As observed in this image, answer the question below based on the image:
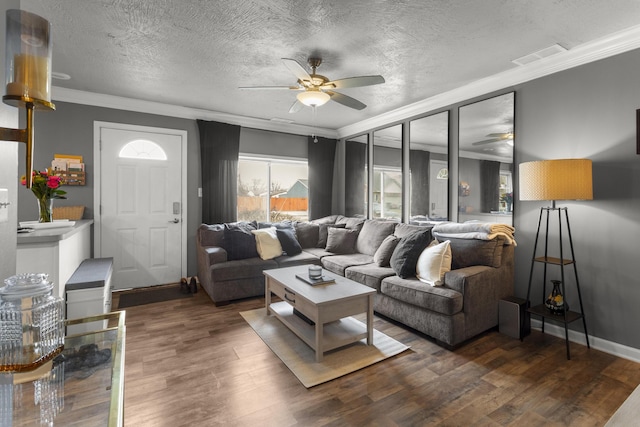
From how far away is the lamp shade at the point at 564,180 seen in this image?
7.95 ft

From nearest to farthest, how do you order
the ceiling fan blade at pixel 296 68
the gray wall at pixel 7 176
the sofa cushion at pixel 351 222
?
the gray wall at pixel 7 176 < the ceiling fan blade at pixel 296 68 < the sofa cushion at pixel 351 222

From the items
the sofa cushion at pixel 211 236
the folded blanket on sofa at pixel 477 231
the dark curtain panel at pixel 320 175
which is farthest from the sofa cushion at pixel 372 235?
the sofa cushion at pixel 211 236

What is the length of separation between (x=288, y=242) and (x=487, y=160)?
267 cm

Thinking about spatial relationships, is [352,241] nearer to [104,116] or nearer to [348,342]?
[348,342]

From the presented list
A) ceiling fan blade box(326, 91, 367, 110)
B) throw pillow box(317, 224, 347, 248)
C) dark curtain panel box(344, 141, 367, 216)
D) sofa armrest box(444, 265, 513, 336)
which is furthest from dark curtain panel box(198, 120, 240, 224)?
sofa armrest box(444, 265, 513, 336)

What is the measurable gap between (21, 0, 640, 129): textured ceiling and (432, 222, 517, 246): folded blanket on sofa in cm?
158

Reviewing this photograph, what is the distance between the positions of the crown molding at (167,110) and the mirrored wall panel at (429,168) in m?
2.07

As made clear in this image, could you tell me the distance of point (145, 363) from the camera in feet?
7.73

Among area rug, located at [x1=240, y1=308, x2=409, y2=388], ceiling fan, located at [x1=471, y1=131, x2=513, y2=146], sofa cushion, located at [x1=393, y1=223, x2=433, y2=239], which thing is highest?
ceiling fan, located at [x1=471, y1=131, x2=513, y2=146]

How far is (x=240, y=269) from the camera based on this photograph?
12.3ft

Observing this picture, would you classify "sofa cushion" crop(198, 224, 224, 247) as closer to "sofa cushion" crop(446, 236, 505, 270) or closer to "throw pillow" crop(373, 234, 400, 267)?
"throw pillow" crop(373, 234, 400, 267)

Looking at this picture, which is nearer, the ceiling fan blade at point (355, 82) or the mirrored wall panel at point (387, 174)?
the ceiling fan blade at point (355, 82)

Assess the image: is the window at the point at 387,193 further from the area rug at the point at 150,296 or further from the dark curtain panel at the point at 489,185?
the area rug at the point at 150,296

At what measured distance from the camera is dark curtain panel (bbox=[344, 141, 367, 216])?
5.28 meters
